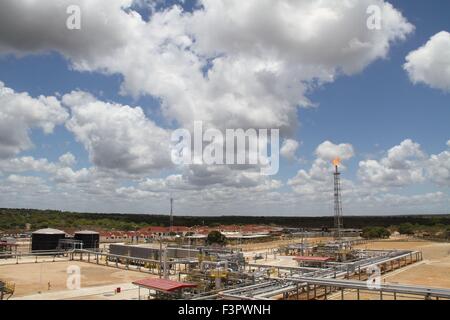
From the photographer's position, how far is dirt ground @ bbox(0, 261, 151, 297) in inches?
1445

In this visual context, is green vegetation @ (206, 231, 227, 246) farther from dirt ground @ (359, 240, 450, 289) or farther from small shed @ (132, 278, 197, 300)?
small shed @ (132, 278, 197, 300)

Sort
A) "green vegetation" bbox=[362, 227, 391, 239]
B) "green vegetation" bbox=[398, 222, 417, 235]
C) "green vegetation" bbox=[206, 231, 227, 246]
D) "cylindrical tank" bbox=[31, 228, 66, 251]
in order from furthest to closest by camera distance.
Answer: "green vegetation" bbox=[398, 222, 417, 235] < "green vegetation" bbox=[362, 227, 391, 239] < "green vegetation" bbox=[206, 231, 227, 246] < "cylindrical tank" bbox=[31, 228, 66, 251]

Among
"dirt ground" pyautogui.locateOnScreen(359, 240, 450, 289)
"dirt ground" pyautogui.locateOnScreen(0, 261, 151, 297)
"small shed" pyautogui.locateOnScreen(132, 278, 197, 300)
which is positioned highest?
"small shed" pyautogui.locateOnScreen(132, 278, 197, 300)

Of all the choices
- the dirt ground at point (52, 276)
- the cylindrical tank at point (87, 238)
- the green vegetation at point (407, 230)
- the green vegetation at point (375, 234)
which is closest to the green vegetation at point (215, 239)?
the cylindrical tank at point (87, 238)

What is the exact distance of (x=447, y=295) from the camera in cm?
1928

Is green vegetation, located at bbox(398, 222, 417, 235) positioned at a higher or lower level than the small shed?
lower

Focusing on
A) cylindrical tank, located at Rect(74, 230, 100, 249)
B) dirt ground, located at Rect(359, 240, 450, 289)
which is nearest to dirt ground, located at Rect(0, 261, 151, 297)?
cylindrical tank, located at Rect(74, 230, 100, 249)

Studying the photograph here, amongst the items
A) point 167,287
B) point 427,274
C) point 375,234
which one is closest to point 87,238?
point 167,287

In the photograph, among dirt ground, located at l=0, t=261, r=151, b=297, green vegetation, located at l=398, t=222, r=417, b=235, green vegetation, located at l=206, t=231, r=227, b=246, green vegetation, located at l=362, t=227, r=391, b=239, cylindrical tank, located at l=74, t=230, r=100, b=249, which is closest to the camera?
dirt ground, located at l=0, t=261, r=151, b=297

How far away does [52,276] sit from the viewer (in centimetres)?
4334

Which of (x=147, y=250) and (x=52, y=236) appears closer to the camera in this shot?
(x=147, y=250)
